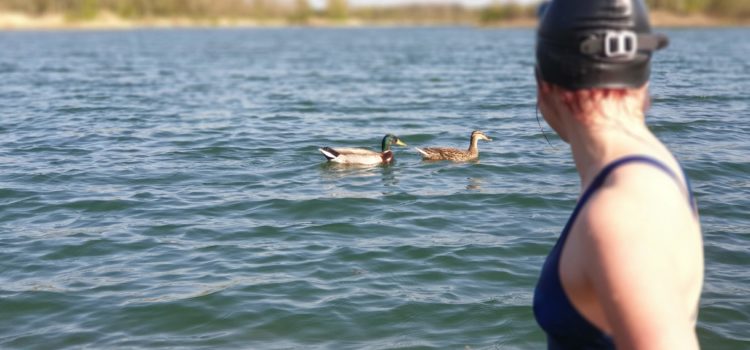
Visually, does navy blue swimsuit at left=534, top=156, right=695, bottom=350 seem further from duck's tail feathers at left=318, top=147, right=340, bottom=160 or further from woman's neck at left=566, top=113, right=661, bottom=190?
duck's tail feathers at left=318, top=147, right=340, bottom=160

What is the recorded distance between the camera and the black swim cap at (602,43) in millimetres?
1961

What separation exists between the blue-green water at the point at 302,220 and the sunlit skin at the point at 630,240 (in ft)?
16.2

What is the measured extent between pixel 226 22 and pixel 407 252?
6189 inches

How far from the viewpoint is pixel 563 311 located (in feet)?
6.76

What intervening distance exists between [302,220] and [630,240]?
30.5 ft

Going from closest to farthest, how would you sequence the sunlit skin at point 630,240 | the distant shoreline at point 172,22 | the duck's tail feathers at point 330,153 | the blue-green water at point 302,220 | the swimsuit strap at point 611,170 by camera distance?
1. the sunlit skin at point 630,240
2. the swimsuit strap at point 611,170
3. the blue-green water at point 302,220
4. the duck's tail feathers at point 330,153
5. the distant shoreline at point 172,22

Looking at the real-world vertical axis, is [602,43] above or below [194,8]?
above

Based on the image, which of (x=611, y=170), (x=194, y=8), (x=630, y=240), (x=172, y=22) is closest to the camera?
(x=630, y=240)

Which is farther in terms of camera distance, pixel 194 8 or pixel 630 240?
pixel 194 8

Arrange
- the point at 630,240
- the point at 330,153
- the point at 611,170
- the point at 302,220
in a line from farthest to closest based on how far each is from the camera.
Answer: the point at 330,153
the point at 302,220
the point at 611,170
the point at 630,240

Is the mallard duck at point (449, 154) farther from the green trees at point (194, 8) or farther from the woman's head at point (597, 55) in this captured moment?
the green trees at point (194, 8)

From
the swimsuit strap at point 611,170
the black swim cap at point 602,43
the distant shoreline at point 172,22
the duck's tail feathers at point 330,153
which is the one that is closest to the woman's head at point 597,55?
the black swim cap at point 602,43

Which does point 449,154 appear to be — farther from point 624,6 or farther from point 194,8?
point 194,8

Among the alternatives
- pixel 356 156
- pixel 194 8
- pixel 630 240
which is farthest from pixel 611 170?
pixel 194 8
